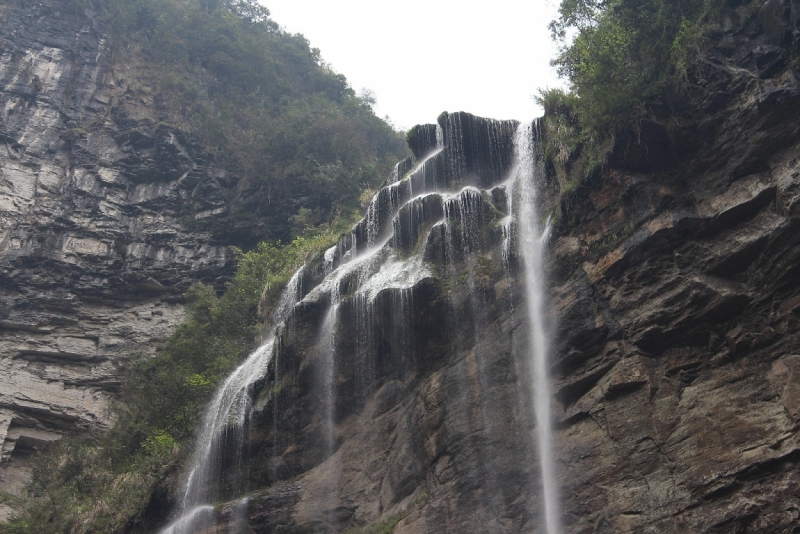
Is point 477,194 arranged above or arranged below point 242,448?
above

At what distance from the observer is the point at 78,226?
2930cm

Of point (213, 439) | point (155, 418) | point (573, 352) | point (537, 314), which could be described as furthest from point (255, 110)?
point (573, 352)

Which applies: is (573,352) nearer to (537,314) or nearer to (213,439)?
(537,314)

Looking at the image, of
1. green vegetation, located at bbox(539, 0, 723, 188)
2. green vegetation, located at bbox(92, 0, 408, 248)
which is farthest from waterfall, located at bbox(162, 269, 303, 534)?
green vegetation, located at bbox(92, 0, 408, 248)

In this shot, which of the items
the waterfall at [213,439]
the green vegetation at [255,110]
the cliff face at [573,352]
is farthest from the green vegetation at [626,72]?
the green vegetation at [255,110]

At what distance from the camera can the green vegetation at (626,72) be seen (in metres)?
13.7

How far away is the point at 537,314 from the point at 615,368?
2.26m

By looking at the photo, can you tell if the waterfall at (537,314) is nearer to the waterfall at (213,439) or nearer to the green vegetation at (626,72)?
the green vegetation at (626,72)

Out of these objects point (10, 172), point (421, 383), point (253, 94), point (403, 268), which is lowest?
point (421, 383)

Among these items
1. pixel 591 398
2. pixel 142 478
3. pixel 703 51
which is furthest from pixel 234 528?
pixel 703 51

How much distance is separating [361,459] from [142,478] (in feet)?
25.5

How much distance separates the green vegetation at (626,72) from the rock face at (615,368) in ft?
1.58

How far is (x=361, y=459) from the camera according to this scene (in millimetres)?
15516

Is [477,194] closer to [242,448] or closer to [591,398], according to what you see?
[591,398]
